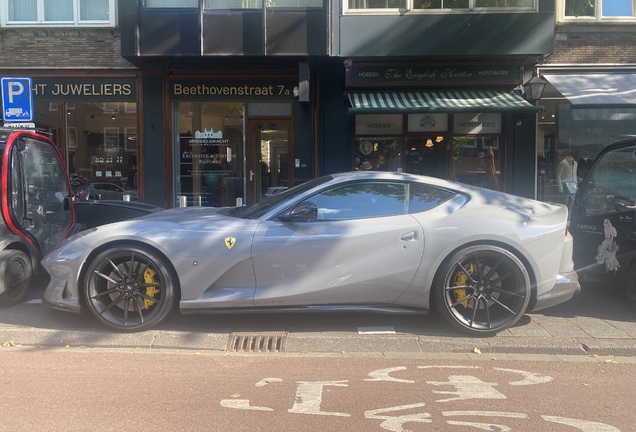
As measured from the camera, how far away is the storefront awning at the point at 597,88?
31.6 feet

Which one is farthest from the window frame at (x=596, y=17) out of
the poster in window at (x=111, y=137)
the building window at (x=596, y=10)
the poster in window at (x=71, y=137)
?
the poster in window at (x=71, y=137)

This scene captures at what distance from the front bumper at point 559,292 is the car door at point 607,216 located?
1.04 meters

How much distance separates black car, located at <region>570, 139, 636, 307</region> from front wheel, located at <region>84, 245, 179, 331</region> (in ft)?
14.8

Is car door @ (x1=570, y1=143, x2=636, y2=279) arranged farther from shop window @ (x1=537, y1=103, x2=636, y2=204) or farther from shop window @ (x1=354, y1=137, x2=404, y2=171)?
shop window @ (x1=354, y1=137, x2=404, y2=171)

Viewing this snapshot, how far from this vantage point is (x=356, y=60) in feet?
36.3

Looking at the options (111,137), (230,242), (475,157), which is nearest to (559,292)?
(230,242)

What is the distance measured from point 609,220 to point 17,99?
7.68m

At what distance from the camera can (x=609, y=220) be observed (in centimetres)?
611

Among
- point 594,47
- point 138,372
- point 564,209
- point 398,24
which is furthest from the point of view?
point 594,47

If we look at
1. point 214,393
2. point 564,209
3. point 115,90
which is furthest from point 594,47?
point 214,393

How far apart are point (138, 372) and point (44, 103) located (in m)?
9.60

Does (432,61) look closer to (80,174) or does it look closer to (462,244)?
(462,244)

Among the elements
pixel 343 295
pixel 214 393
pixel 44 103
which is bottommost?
pixel 214 393

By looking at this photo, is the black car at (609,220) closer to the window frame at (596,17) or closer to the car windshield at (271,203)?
the car windshield at (271,203)
